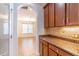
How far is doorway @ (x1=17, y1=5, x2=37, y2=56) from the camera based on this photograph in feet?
4.56

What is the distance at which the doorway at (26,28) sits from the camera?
1.39 m

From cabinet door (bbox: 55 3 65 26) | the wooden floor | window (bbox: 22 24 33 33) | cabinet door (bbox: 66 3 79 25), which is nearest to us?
cabinet door (bbox: 66 3 79 25)

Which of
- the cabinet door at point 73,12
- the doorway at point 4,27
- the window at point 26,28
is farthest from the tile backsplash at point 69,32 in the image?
the doorway at point 4,27

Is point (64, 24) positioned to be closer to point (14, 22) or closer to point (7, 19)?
point (14, 22)

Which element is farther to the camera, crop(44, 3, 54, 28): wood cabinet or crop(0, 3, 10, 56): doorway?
crop(44, 3, 54, 28): wood cabinet

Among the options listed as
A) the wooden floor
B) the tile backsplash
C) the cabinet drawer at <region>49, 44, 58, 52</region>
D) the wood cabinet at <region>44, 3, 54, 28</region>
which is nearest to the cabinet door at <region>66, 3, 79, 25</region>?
the tile backsplash

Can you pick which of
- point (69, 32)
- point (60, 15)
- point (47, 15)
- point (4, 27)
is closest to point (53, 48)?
point (69, 32)

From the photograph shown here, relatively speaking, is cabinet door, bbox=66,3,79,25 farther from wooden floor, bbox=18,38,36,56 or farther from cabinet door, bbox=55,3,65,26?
wooden floor, bbox=18,38,36,56

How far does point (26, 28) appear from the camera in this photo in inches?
54.4

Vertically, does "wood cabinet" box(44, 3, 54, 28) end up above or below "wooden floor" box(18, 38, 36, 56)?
above

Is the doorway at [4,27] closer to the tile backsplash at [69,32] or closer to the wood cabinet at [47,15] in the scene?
the wood cabinet at [47,15]

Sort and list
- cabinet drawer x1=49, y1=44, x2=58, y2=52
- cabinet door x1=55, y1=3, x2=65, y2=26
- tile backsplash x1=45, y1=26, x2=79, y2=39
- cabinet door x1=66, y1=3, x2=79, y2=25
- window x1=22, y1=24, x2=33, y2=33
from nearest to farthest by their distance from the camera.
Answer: cabinet door x1=66, y1=3, x2=79, y2=25 → tile backsplash x1=45, y1=26, x2=79, y2=39 → window x1=22, y1=24, x2=33, y2=33 → cabinet drawer x1=49, y1=44, x2=58, y2=52 → cabinet door x1=55, y1=3, x2=65, y2=26

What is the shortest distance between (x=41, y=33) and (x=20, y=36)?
321 mm

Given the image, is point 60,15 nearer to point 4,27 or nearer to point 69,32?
point 69,32
